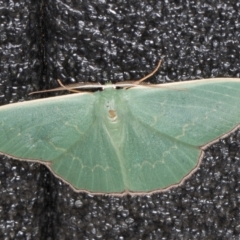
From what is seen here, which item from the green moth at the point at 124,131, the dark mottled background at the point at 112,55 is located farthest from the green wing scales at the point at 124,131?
the dark mottled background at the point at 112,55

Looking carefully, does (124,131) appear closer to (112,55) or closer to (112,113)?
(112,113)

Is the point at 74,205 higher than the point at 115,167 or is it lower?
lower

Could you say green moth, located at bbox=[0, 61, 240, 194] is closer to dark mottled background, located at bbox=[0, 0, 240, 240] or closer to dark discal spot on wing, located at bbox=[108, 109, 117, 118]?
dark discal spot on wing, located at bbox=[108, 109, 117, 118]

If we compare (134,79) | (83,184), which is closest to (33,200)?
(83,184)

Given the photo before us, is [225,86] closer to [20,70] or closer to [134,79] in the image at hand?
[134,79]

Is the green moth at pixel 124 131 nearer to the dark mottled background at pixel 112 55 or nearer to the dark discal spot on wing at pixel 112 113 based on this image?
the dark discal spot on wing at pixel 112 113

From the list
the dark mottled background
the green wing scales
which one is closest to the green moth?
the green wing scales
